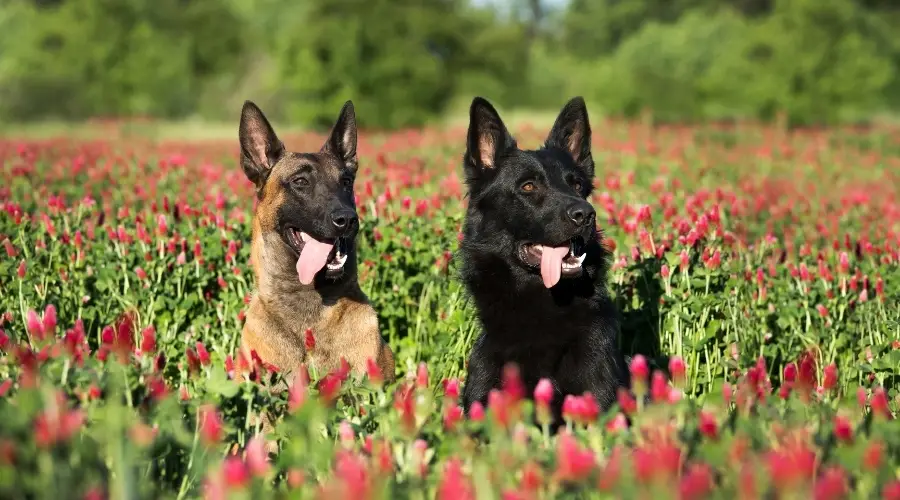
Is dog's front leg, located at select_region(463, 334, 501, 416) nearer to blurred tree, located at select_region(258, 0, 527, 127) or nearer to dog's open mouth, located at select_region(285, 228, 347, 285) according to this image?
dog's open mouth, located at select_region(285, 228, 347, 285)

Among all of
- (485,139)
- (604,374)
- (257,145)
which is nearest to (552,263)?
(604,374)

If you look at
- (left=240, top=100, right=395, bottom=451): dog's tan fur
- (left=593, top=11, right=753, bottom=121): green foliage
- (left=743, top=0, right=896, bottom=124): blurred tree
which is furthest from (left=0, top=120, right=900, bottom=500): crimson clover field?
(left=593, top=11, right=753, bottom=121): green foliage

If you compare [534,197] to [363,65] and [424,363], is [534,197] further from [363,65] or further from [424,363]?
[363,65]

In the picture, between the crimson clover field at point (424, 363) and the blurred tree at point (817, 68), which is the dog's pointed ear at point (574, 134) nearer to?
the crimson clover field at point (424, 363)

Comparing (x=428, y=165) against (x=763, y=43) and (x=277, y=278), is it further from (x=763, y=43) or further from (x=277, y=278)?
(x=763, y=43)

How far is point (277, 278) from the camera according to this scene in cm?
554

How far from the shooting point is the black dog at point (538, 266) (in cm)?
463

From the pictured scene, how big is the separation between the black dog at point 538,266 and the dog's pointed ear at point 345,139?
1.15m

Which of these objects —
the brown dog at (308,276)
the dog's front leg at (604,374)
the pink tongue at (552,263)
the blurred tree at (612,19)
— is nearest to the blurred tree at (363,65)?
the brown dog at (308,276)

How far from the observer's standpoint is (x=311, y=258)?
546 cm

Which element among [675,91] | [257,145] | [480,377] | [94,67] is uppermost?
[675,91]

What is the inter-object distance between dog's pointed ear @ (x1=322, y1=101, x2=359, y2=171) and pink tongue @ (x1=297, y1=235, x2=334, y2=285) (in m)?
0.85

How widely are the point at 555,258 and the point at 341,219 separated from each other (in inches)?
52.5

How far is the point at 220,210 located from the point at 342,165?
5.86 feet
